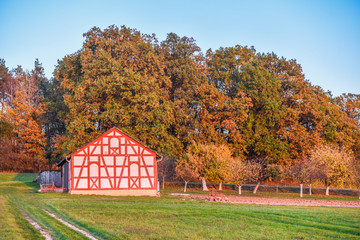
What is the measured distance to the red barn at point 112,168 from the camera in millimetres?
38781

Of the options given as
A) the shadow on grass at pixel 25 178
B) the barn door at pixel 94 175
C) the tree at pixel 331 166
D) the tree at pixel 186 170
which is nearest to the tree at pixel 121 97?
the tree at pixel 186 170

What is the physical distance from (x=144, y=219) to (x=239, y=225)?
4530 millimetres

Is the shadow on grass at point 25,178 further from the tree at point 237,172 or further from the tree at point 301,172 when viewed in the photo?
the tree at point 301,172

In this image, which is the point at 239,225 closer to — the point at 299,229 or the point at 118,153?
the point at 299,229

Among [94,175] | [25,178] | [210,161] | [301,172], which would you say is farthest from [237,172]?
[25,178]

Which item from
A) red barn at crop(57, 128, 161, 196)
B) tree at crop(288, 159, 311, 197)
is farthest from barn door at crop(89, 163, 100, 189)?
tree at crop(288, 159, 311, 197)

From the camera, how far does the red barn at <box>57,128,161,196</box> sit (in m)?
38.8

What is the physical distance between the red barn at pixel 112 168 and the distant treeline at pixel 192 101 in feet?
29.9

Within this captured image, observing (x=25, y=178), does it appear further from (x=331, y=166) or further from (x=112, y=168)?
(x=331, y=166)

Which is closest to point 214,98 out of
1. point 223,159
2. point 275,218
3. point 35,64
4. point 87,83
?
point 223,159

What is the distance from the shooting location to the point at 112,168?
39.2m

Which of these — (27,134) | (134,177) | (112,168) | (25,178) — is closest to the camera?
(112,168)

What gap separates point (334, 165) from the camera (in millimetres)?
47438

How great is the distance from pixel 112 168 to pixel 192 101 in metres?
18.1
